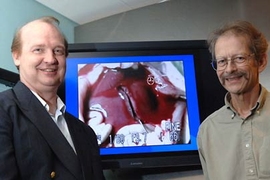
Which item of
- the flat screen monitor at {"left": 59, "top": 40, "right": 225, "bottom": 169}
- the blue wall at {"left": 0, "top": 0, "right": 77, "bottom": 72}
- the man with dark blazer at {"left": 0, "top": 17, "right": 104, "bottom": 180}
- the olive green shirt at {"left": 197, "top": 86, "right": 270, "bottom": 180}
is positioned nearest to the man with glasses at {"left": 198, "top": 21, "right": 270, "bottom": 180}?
the olive green shirt at {"left": 197, "top": 86, "right": 270, "bottom": 180}

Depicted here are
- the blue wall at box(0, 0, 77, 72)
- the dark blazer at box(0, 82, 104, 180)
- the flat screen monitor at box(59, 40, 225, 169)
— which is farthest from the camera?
the blue wall at box(0, 0, 77, 72)

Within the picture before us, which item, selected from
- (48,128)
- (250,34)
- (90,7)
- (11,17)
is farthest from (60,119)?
(90,7)

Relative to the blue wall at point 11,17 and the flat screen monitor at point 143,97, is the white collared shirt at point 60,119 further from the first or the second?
the blue wall at point 11,17

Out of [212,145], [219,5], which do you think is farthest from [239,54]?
[219,5]

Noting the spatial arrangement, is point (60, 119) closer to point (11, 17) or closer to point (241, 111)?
point (241, 111)

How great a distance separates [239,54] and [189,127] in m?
0.82

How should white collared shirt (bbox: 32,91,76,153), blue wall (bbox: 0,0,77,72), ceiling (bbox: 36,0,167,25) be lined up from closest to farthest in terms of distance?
white collared shirt (bbox: 32,91,76,153)
blue wall (bbox: 0,0,77,72)
ceiling (bbox: 36,0,167,25)

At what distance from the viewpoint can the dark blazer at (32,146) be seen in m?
1.15

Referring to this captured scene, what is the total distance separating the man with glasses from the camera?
4.62 ft

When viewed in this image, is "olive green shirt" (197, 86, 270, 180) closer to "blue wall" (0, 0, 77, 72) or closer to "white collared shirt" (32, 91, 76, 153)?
"white collared shirt" (32, 91, 76, 153)

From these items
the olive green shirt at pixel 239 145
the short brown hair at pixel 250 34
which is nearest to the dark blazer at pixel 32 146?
the olive green shirt at pixel 239 145

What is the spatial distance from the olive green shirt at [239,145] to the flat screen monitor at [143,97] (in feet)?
1.92

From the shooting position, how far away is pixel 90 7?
114 inches

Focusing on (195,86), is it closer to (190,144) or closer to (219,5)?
(190,144)
